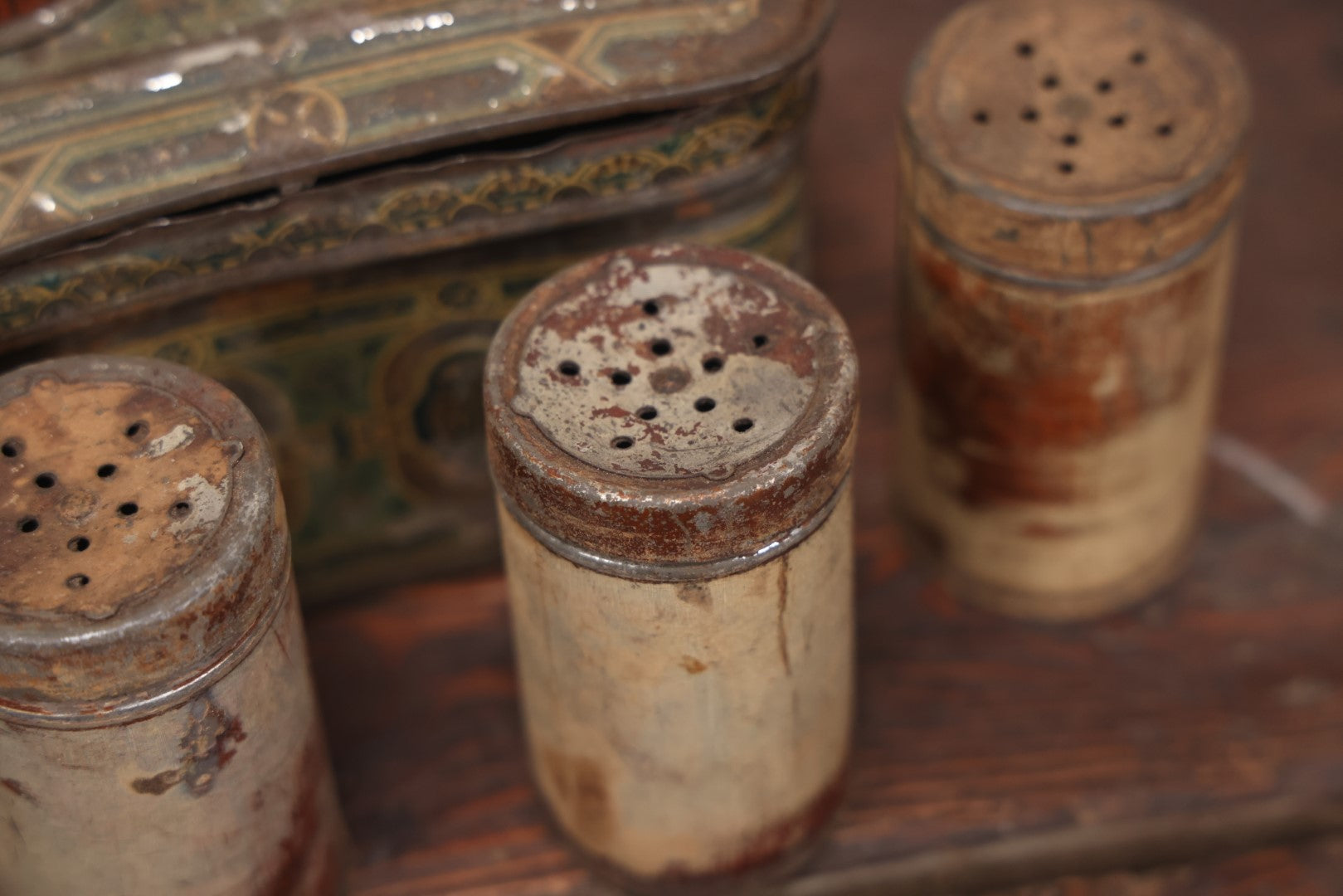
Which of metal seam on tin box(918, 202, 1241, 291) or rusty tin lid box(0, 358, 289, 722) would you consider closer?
rusty tin lid box(0, 358, 289, 722)

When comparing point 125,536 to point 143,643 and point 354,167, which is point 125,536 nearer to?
point 143,643

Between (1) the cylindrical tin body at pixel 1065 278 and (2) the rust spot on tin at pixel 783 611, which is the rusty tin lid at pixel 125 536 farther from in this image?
(1) the cylindrical tin body at pixel 1065 278

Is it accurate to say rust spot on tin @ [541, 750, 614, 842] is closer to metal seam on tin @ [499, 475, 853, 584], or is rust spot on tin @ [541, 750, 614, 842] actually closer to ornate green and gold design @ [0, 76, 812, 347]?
metal seam on tin @ [499, 475, 853, 584]

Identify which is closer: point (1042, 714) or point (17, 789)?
point (17, 789)

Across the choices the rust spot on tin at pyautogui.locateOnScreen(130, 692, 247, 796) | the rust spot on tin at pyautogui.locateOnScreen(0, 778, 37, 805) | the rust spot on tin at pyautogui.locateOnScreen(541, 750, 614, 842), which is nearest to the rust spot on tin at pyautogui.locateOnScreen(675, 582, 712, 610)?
the rust spot on tin at pyautogui.locateOnScreen(541, 750, 614, 842)

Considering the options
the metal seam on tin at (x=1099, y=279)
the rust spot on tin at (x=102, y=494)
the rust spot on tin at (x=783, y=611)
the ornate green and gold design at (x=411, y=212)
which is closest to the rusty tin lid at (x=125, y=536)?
the rust spot on tin at (x=102, y=494)

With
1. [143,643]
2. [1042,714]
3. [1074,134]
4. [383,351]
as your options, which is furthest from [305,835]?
[1074,134]

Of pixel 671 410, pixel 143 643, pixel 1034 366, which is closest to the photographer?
pixel 143 643
